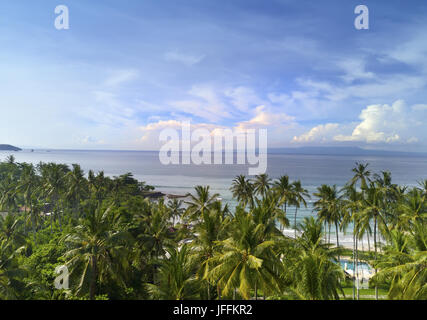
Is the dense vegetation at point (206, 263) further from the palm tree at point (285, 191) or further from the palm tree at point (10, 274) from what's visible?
the palm tree at point (285, 191)

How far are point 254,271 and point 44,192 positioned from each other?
159 ft

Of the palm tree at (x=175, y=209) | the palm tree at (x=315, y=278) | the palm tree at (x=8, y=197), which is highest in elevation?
the palm tree at (x=8, y=197)

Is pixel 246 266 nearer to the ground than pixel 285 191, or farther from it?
nearer to the ground

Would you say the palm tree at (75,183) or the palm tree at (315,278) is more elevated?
the palm tree at (75,183)

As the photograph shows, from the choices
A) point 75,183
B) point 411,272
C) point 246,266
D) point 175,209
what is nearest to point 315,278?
point 246,266

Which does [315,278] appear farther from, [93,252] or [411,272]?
[93,252]

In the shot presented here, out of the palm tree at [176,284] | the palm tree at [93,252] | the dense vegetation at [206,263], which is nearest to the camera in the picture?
the dense vegetation at [206,263]

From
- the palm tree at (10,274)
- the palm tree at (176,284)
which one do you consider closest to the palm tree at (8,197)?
the palm tree at (10,274)

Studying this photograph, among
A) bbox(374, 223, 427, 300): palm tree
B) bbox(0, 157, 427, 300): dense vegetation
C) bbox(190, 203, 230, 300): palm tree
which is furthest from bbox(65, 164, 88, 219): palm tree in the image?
bbox(374, 223, 427, 300): palm tree

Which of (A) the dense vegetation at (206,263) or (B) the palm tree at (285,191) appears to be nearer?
(A) the dense vegetation at (206,263)

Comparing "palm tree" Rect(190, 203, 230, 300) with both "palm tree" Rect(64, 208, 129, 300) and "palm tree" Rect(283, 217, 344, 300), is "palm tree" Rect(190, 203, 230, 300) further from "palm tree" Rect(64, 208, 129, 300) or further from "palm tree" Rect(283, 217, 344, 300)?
"palm tree" Rect(283, 217, 344, 300)

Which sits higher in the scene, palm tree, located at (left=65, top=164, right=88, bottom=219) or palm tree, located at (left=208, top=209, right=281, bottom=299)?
palm tree, located at (left=65, top=164, right=88, bottom=219)
